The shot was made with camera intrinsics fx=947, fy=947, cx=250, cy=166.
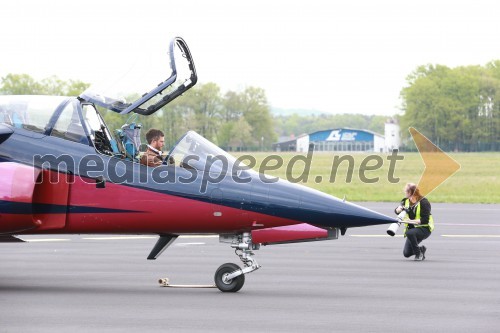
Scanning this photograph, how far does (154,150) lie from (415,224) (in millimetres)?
6486

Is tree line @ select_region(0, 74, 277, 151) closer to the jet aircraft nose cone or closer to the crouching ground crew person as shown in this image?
the jet aircraft nose cone

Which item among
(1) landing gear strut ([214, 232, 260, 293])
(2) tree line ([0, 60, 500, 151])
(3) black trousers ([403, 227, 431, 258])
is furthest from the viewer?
(2) tree line ([0, 60, 500, 151])

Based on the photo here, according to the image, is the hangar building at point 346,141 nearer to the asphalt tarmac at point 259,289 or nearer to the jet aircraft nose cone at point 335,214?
the asphalt tarmac at point 259,289

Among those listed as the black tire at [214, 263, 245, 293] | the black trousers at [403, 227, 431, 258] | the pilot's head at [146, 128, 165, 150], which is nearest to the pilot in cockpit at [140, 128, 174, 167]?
the pilot's head at [146, 128, 165, 150]

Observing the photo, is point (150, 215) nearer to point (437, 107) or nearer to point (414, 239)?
point (414, 239)

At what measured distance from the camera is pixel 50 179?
13.5m

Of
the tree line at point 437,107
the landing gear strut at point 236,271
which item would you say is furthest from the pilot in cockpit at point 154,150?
the tree line at point 437,107

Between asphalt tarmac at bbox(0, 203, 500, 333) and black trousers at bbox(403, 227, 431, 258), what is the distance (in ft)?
0.96

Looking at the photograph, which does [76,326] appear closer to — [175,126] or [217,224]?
[217,224]

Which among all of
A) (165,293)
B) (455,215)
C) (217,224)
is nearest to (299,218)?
(217,224)

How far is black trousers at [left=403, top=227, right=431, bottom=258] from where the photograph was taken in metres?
18.4

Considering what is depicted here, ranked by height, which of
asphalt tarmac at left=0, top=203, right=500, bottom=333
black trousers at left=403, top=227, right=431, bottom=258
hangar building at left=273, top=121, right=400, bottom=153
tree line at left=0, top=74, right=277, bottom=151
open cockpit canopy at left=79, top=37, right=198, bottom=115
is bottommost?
asphalt tarmac at left=0, top=203, right=500, bottom=333

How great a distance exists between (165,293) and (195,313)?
1849mm

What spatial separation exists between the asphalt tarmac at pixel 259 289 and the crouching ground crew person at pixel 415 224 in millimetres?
354
